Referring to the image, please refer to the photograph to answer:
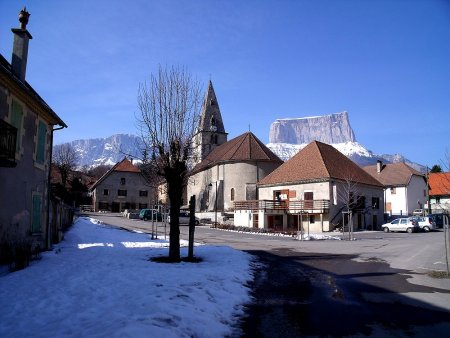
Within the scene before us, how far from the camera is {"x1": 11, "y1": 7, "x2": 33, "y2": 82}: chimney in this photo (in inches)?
547

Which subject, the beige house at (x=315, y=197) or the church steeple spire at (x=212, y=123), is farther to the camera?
the church steeple spire at (x=212, y=123)

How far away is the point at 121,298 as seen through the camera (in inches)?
296

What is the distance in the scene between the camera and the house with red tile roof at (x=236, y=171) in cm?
5144

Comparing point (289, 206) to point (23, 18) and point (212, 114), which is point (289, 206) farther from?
point (212, 114)

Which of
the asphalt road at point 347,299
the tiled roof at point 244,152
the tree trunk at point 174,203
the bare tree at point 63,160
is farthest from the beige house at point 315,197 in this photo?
the bare tree at point 63,160

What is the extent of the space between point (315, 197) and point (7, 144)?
30938 millimetres

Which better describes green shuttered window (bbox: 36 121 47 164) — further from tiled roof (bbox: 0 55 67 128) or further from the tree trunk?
the tree trunk

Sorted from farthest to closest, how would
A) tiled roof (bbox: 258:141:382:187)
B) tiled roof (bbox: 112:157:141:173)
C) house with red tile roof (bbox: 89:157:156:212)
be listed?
tiled roof (bbox: 112:157:141:173)
house with red tile roof (bbox: 89:157:156:212)
tiled roof (bbox: 258:141:382:187)

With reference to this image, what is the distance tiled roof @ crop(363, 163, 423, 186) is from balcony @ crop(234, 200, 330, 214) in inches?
1043

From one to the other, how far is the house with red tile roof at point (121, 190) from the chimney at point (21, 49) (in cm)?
5882

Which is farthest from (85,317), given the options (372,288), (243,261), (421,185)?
(421,185)

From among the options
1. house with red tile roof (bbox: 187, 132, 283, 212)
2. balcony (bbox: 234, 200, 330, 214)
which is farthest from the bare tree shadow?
house with red tile roof (bbox: 187, 132, 283, 212)

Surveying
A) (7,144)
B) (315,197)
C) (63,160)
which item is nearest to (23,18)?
(7,144)

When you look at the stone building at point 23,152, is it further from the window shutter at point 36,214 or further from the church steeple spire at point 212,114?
the church steeple spire at point 212,114
